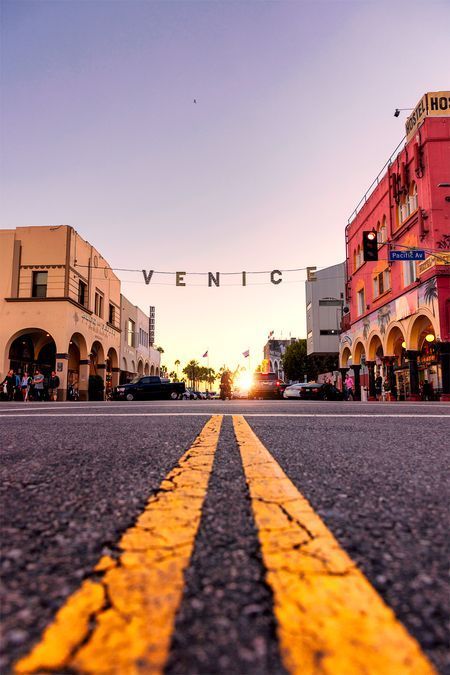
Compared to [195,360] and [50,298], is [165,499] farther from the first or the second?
[195,360]

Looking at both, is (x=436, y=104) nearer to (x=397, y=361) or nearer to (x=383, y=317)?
(x=383, y=317)

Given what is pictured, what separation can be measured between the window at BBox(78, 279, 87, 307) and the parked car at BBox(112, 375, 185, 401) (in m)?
7.48

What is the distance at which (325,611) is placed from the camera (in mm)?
838

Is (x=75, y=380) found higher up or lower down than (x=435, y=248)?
lower down

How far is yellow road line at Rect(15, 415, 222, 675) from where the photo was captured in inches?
27.0

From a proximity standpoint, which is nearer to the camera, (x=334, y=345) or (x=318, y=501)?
(x=318, y=501)

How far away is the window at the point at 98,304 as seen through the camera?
1296 inches

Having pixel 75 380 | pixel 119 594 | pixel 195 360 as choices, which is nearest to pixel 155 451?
pixel 119 594

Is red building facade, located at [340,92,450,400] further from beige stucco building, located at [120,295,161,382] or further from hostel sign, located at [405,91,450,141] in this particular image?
beige stucco building, located at [120,295,161,382]

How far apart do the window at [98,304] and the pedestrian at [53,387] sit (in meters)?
8.24

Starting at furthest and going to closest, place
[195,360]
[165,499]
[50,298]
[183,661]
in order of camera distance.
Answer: [195,360]
[50,298]
[165,499]
[183,661]

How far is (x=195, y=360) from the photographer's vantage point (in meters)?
131

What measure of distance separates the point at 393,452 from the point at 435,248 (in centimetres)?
2010

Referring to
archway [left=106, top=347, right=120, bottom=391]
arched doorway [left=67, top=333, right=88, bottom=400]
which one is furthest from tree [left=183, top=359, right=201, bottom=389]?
arched doorway [left=67, top=333, right=88, bottom=400]
